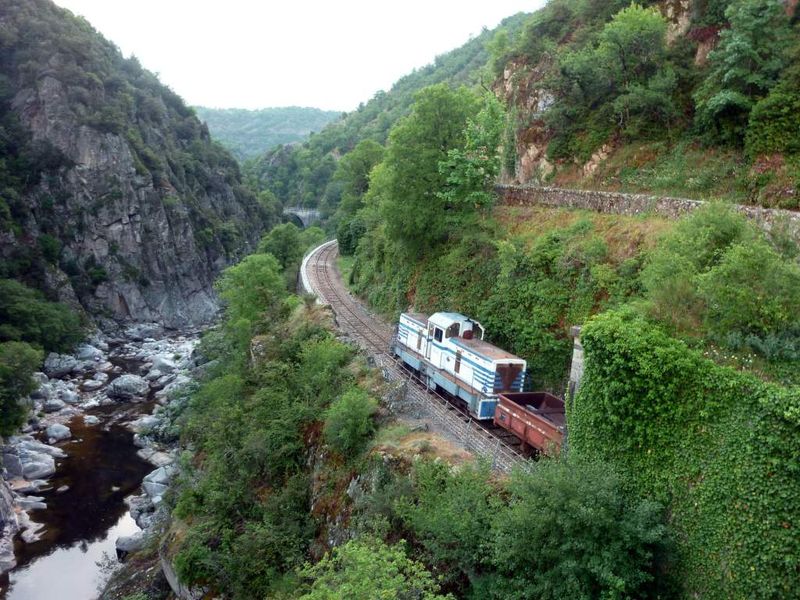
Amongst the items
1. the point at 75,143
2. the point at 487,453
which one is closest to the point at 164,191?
the point at 75,143

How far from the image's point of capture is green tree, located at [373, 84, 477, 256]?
2908cm

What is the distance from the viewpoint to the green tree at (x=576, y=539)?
11031 millimetres

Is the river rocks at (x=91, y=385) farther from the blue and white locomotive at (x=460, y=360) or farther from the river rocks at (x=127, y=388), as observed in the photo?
the blue and white locomotive at (x=460, y=360)

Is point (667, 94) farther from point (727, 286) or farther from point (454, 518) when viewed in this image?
point (454, 518)

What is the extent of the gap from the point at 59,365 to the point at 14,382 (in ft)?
46.1

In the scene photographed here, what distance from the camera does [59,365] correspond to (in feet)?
161

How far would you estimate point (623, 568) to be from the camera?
10961mm

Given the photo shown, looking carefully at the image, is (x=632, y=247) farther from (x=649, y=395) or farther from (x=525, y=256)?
(x=649, y=395)

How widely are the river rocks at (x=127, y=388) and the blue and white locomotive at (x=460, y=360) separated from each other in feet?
87.4

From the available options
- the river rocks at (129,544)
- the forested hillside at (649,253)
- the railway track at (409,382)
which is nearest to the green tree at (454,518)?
the forested hillside at (649,253)

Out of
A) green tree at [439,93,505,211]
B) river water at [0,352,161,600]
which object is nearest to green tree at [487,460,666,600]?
green tree at [439,93,505,211]

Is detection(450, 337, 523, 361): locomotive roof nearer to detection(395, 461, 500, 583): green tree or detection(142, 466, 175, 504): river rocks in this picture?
detection(395, 461, 500, 583): green tree

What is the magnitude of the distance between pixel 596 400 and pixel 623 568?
367 cm

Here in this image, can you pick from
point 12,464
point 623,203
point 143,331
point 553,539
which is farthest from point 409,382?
point 143,331
